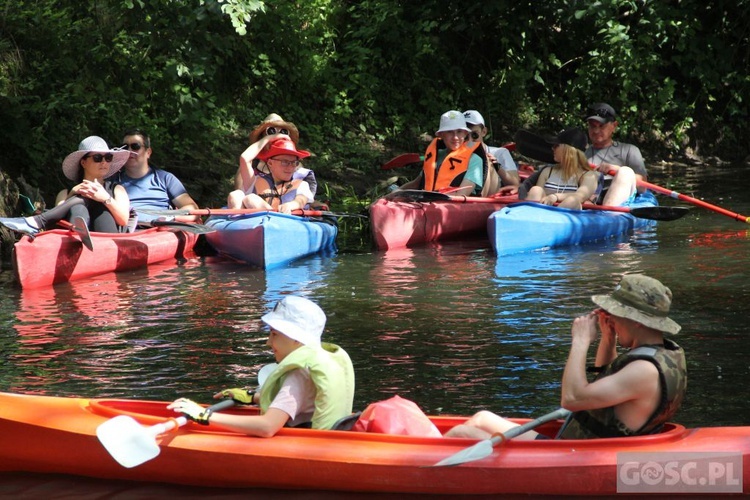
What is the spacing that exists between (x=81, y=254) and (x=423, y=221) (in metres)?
2.99

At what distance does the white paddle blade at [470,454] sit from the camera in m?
3.81

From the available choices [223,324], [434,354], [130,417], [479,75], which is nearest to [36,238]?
[223,324]

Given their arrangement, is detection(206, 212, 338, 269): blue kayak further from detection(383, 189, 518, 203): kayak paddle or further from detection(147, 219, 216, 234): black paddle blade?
detection(383, 189, 518, 203): kayak paddle

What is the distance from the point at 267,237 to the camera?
8.87 meters

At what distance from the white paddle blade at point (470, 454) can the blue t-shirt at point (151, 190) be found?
604cm

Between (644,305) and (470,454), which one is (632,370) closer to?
(644,305)

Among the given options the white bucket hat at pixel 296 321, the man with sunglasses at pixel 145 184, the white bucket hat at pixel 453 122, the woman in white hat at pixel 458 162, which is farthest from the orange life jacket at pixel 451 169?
the white bucket hat at pixel 296 321

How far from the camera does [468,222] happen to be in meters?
10.0

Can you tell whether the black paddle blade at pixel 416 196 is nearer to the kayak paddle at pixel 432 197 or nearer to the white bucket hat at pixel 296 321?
the kayak paddle at pixel 432 197

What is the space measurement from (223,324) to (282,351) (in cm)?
283

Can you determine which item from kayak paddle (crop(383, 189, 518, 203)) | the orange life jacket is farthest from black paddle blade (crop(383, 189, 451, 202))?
the orange life jacket

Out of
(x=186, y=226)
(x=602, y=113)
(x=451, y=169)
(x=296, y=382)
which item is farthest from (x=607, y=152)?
(x=296, y=382)

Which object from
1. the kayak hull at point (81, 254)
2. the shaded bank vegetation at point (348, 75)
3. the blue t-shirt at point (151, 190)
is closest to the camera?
the kayak hull at point (81, 254)

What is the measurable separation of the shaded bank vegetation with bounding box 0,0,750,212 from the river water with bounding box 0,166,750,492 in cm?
309
